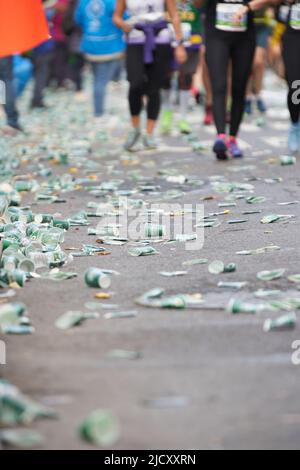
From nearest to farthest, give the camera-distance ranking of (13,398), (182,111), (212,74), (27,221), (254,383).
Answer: (13,398) → (254,383) → (27,221) → (212,74) → (182,111)

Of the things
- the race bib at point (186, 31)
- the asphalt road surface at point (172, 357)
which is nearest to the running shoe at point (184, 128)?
the race bib at point (186, 31)

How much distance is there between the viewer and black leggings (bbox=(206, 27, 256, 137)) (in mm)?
10766

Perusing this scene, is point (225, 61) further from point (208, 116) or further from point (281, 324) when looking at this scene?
point (281, 324)

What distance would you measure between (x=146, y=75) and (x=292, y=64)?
195 cm

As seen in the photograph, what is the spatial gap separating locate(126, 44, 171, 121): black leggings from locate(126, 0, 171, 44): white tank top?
73mm

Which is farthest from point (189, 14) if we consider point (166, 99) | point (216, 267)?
point (216, 267)

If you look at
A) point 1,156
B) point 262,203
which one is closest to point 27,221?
point 262,203

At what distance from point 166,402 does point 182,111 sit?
1137 cm

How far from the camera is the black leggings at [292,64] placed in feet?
35.2

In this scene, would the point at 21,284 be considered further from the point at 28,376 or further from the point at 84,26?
the point at 84,26

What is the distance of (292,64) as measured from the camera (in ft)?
35.5

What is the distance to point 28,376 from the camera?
4.06 meters

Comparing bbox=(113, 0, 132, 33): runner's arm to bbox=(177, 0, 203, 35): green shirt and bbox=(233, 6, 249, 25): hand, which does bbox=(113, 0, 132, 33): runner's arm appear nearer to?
bbox=(233, 6, 249, 25): hand

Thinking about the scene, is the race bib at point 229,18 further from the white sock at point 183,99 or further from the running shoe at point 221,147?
the white sock at point 183,99
